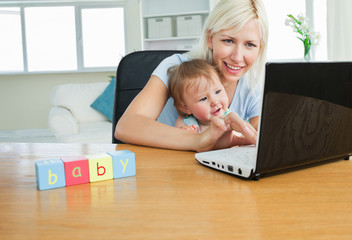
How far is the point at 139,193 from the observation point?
1.98 ft

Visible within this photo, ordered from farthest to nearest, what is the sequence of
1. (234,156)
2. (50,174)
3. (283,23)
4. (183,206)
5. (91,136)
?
1. (283,23)
2. (91,136)
3. (234,156)
4. (50,174)
5. (183,206)

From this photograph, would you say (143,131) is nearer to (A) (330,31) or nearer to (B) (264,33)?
(B) (264,33)

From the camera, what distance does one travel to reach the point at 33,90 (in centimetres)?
574

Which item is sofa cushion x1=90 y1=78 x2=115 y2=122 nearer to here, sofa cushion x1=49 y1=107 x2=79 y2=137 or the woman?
sofa cushion x1=49 y1=107 x2=79 y2=137

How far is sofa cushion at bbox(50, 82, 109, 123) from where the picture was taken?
373 centimetres

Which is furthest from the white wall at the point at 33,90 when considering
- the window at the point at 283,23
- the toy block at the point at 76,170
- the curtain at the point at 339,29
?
the toy block at the point at 76,170

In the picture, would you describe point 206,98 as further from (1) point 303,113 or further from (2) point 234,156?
(1) point 303,113

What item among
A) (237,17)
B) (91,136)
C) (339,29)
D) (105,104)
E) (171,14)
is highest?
(171,14)

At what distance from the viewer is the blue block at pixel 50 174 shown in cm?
63

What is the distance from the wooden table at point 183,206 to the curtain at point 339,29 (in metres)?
3.54

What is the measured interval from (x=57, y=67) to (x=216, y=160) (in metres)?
5.49

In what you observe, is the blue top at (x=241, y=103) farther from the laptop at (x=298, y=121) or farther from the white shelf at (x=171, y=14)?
the white shelf at (x=171, y=14)

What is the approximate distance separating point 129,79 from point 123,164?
882 millimetres

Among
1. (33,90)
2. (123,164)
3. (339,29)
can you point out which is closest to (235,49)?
(123,164)
